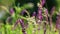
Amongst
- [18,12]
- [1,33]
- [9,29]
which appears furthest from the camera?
[18,12]

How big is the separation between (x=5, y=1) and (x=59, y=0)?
166 centimetres

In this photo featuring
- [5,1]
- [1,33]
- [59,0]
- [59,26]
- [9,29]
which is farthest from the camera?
[59,0]

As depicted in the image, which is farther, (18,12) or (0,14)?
(0,14)

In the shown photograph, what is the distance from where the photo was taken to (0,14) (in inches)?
200

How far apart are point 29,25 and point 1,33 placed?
15.4 inches

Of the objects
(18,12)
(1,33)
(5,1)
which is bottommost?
(1,33)

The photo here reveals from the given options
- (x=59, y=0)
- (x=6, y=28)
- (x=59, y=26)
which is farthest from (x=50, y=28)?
(x=59, y=0)

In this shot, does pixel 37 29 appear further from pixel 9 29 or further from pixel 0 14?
pixel 0 14

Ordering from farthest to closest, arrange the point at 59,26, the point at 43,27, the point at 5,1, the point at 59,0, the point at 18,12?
1. the point at 59,0
2. the point at 5,1
3. the point at 18,12
4. the point at 43,27
5. the point at 59,26

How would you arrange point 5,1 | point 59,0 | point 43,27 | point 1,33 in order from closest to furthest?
point 43,27
point 1,33
point 5,1
point 59,0

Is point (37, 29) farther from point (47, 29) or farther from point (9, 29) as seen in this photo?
point (9, 29)

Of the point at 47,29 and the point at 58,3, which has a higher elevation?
the point at 58,3

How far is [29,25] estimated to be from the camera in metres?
1.89

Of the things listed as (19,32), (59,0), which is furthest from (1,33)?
(59,0)
